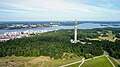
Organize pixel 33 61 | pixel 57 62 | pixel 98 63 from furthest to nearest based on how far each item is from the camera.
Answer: pixel 33 61 → pixel 57 62 → pixel 98 63

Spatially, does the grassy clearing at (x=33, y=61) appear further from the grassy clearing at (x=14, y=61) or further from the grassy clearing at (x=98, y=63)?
the grassy clearing at (x=98, y=63)

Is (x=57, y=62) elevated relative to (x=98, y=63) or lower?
elevated

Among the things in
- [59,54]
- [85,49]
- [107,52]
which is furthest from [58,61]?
[107,52]

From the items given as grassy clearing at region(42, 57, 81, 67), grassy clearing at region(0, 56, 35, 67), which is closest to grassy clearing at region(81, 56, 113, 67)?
grassy clearing at region(42, 57, 81, 67)

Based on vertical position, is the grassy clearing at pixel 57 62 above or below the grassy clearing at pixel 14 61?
below

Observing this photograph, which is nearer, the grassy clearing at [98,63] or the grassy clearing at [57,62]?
the grassy clearing at [57,62]

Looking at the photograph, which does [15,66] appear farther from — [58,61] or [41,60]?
[58,61]

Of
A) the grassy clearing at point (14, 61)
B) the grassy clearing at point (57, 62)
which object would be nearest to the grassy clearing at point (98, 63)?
the grassy clearing at point (57, 62)

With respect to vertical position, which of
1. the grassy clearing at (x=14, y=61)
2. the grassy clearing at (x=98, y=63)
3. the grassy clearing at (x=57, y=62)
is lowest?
the grassy clearing at (x=98, y=63)

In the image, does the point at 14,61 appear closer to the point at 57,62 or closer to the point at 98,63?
the point at 57,62

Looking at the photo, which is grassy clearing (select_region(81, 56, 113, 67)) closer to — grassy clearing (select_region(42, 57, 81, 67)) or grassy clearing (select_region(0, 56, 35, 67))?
grassy clearing (select_region(42, 57, 81, 67))

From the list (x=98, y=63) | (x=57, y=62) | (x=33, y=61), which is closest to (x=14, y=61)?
(x=33, y=61)
